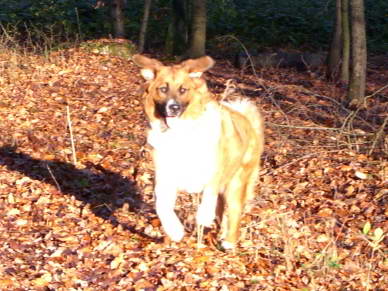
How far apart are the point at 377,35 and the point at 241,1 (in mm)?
5991

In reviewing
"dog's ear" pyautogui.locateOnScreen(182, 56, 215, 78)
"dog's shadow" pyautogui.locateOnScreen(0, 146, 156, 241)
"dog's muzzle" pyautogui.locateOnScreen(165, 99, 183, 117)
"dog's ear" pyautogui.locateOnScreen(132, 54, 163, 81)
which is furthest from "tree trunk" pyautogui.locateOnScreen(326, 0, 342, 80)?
"dog's muzzle" pyautogui.locateOnScreen(165, 99, 183, 117)

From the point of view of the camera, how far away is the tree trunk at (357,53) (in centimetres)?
1015

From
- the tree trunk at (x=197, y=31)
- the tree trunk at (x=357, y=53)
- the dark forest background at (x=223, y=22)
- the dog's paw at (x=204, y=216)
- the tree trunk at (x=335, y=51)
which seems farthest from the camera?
the dark forest background at (x=223, y=22)

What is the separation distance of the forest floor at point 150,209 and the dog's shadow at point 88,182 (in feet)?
0.05

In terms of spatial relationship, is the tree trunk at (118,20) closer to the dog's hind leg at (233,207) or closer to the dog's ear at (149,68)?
the dog's hind leg at (233,207)

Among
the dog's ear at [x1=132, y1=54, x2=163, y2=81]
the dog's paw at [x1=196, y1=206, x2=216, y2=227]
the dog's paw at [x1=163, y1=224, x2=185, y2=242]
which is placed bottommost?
the dog's paw at [x1=163, y1=224, x2=185, y2=242]

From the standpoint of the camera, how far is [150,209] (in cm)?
728

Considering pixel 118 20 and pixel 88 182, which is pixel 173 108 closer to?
pixel 88 182

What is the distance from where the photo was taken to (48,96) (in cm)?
1192

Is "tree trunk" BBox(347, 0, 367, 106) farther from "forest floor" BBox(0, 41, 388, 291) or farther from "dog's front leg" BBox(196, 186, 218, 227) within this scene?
"dog's front leg" BBox(196, 186, 218, 227)

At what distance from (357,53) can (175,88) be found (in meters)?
5.69

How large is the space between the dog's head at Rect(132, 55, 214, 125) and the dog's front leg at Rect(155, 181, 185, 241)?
623 millimetres

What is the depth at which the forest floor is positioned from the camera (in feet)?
18.3

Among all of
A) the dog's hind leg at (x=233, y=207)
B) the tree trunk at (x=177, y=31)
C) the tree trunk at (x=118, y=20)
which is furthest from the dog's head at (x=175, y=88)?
the tree trunk at (x=118, y=20)
